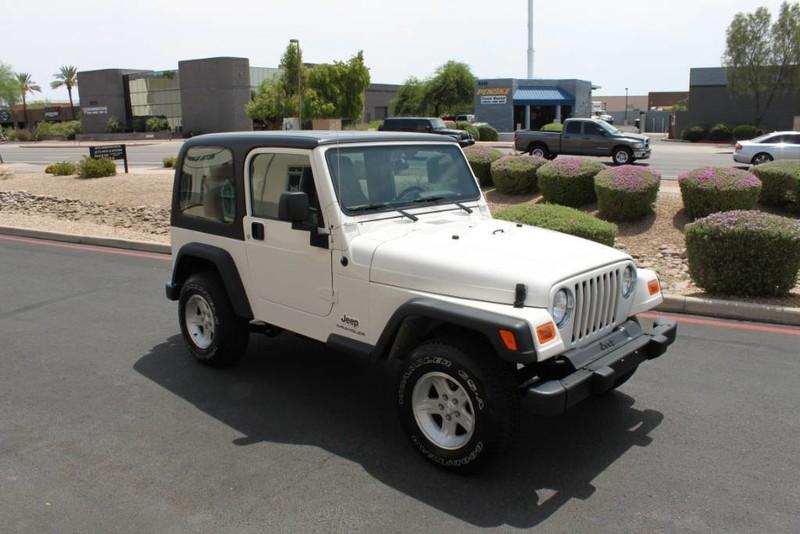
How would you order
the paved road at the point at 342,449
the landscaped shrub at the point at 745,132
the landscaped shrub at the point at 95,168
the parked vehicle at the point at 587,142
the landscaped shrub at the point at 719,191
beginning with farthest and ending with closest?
the landscaped shrub at the point at 745,132, the parked vehicle at the point at 587,142, the landscaped shrub at the point at 95,168, the landscaped shrub at the point at 719,191, the paved road at the point at 342,449

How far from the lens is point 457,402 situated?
3.98 metres

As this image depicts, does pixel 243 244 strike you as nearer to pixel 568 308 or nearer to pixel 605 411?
pixel 568 308

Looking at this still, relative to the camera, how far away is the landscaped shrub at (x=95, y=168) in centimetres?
1975

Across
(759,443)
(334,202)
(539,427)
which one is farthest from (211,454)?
(759,443)

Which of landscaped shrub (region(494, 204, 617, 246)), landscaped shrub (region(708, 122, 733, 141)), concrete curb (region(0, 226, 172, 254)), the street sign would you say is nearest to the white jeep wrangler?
landscaped shrub (region(494, 204, 617, 246))

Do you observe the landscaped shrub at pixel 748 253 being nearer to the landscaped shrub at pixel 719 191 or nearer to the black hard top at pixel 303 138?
the landscaped shrub at pixel 719 191

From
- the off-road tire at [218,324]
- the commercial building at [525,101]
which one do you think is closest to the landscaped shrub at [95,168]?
the off-road tire at [218,324]

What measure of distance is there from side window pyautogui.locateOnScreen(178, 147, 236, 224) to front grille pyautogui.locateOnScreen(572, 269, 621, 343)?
2.73 meters

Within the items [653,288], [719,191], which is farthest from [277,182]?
[719,191]

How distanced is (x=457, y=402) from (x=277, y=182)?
211cm

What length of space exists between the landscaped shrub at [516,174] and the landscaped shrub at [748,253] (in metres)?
6.23

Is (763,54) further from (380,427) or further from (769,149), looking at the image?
(380,427)

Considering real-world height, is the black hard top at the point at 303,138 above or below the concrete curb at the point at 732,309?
above

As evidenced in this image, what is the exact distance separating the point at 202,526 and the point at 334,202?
2.08 m
